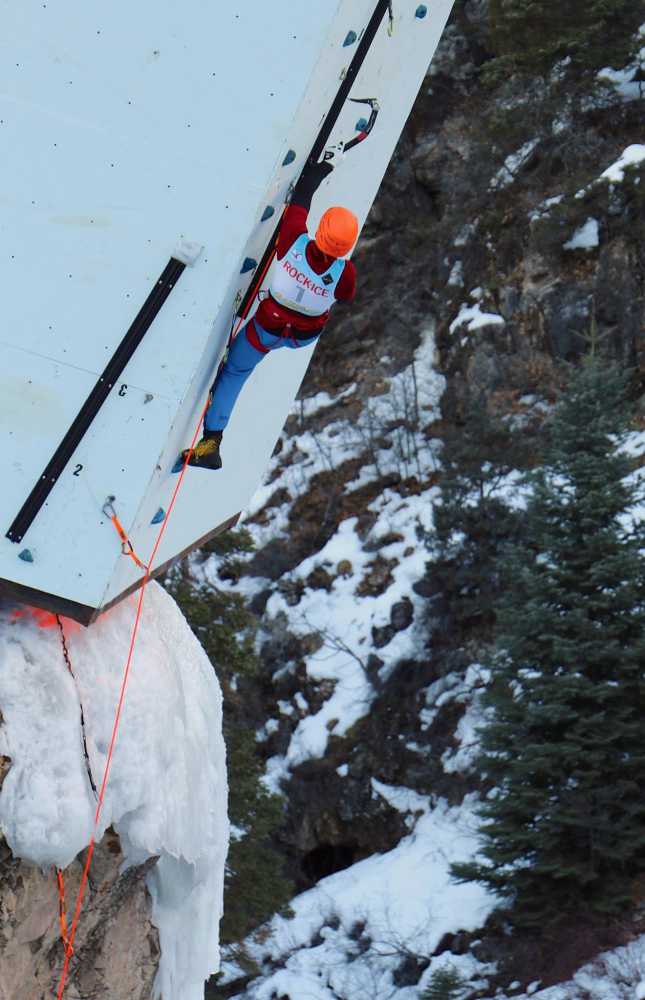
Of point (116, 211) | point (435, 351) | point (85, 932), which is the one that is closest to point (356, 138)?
point (116, 211)

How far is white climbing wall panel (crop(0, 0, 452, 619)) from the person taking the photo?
15.9 feet

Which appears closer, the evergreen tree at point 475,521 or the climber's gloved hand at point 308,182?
the climber's gloved hand at point 308,182

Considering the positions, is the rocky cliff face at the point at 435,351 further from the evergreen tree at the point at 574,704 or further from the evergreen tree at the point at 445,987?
the evergreen tree at the point at 445,987

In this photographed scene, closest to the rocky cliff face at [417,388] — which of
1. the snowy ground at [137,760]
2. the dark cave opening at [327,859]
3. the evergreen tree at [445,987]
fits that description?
the dark cave opening at [327,859]

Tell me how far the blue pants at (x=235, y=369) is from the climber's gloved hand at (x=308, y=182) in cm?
60

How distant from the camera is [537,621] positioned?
15.0 m

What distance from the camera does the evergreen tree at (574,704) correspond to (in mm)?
14203

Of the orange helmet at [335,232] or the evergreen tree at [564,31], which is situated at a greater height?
the evergreen tree at [564,31]

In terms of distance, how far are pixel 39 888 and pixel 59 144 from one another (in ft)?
9.93

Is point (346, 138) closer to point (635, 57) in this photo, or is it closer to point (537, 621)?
point (537, 621)

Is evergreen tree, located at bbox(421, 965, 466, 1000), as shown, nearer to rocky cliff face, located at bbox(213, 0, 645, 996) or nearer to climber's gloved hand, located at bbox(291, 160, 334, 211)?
rocky cliff face, located at bbox(213, 0, 645, 996)

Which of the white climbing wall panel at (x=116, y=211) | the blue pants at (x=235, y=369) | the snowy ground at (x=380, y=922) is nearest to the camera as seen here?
the white climbing wall panel at (x=116, y=211)

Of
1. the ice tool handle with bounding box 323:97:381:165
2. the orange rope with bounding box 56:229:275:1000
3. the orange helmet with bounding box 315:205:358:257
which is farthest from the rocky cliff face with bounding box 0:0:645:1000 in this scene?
the orange helmet with bounding box 315:205:358:257

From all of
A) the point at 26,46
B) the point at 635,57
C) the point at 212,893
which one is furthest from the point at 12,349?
the point at 635,57
